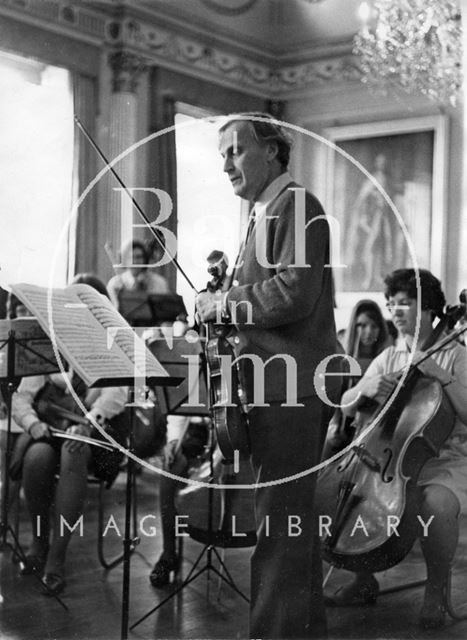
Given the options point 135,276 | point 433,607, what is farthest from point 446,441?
point 135,276

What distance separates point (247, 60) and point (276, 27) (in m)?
0.14

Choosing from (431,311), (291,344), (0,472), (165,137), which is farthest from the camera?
(0,472)

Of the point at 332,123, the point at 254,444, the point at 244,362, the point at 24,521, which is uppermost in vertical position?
the point at 332,123

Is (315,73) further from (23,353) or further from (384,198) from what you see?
(23,353)

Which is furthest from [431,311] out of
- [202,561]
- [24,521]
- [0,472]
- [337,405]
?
[24,521]

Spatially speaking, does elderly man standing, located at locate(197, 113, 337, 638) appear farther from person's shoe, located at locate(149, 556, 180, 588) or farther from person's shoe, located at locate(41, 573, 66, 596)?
person's shoe, located at locate(41, 573, 66, 596)

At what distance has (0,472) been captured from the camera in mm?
3109

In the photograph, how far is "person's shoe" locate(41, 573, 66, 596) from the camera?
9.29ft

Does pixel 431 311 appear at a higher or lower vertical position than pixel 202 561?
higher

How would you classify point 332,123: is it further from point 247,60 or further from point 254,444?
point 254,444

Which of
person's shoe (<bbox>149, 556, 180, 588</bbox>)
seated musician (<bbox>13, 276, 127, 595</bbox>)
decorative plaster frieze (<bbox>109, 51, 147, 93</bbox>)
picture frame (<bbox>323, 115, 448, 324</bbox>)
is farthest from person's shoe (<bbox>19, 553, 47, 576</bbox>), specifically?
decorative plaster frieze (<bbox>109, 51, 147, 93</bbox>)

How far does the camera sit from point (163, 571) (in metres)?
2.88

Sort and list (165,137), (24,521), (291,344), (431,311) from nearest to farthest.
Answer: (291,344) < (431,311) < (165,137) < (24,521)

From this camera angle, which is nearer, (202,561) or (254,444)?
(254,444)
